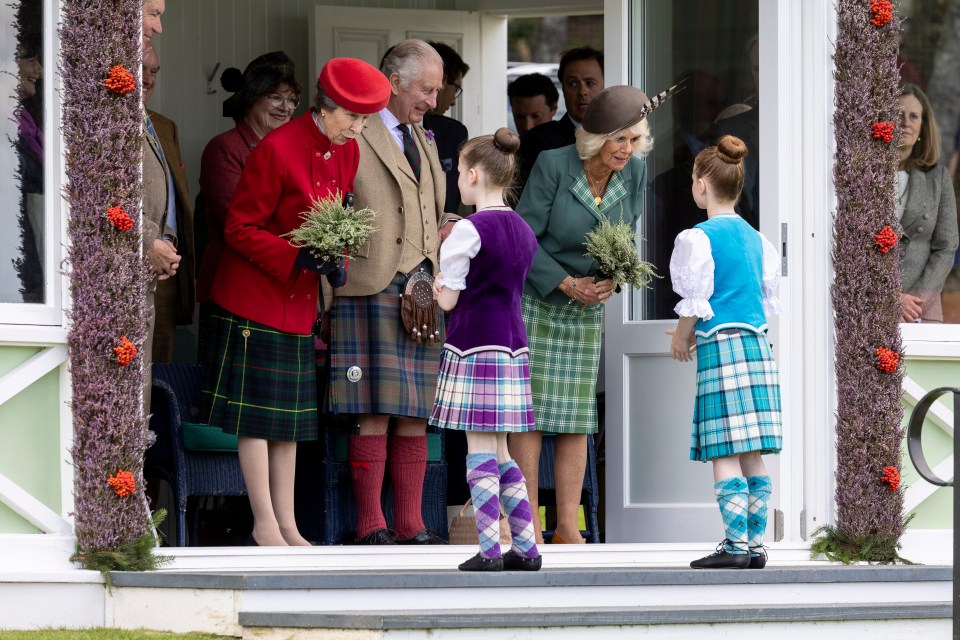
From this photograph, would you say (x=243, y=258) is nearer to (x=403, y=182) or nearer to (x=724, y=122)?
(x=403, y=182)

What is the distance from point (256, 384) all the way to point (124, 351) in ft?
2.09

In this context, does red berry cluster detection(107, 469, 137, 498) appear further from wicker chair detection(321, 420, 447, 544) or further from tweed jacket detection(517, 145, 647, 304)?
tweed jacket detection(517, 145, 647, 304)

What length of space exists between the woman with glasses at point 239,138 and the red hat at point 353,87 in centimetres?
118

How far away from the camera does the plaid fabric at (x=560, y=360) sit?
19.5 feet

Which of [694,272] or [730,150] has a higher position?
[730,150]

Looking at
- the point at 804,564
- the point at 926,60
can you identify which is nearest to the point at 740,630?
the point at 804,564

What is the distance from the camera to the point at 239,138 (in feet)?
21.1

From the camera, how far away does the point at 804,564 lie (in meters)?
5.44

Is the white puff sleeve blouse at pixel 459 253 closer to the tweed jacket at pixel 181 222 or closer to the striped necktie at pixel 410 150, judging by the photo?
the striped necktie at pixel 410 150

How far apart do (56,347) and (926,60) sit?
134 inches

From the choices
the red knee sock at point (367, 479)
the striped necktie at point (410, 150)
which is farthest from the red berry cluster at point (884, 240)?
the red knee sock at point (367, 479)

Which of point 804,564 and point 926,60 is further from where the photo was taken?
point 926,60

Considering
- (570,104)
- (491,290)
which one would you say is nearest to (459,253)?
(491,290)

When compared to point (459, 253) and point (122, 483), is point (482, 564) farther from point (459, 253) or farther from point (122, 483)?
point (122, 483)
